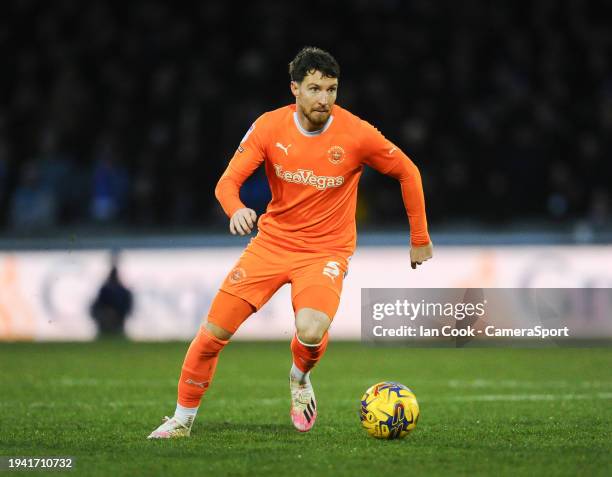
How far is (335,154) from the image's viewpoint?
267 inches

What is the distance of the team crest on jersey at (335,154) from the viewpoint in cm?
677

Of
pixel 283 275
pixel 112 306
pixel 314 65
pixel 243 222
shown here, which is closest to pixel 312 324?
pixel 283 275

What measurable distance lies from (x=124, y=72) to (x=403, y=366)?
7222 mm

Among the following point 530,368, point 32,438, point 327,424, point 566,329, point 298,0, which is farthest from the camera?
point 298,0

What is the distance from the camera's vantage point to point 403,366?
11.2 metres

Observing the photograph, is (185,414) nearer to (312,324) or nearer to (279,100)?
(312,324)

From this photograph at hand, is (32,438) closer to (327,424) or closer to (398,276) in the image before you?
(327,424)

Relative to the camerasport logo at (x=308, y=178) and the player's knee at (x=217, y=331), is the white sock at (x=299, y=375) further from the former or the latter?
the camerasport logo at (x=308, y=178)

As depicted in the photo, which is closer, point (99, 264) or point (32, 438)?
point (32, 438)

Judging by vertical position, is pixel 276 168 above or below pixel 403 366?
above

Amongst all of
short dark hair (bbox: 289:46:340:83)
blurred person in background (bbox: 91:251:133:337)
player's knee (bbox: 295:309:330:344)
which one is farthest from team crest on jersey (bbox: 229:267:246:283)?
blurred person in background (bbox: 91:251:133:337)

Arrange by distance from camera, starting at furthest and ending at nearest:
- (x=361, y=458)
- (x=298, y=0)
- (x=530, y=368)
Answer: (x=298, y=0)
(x=530, y=368)
(x=361, y=458)

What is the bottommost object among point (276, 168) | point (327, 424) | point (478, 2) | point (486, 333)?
point (486, 333)

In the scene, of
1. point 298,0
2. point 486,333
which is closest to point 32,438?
point 486,333
